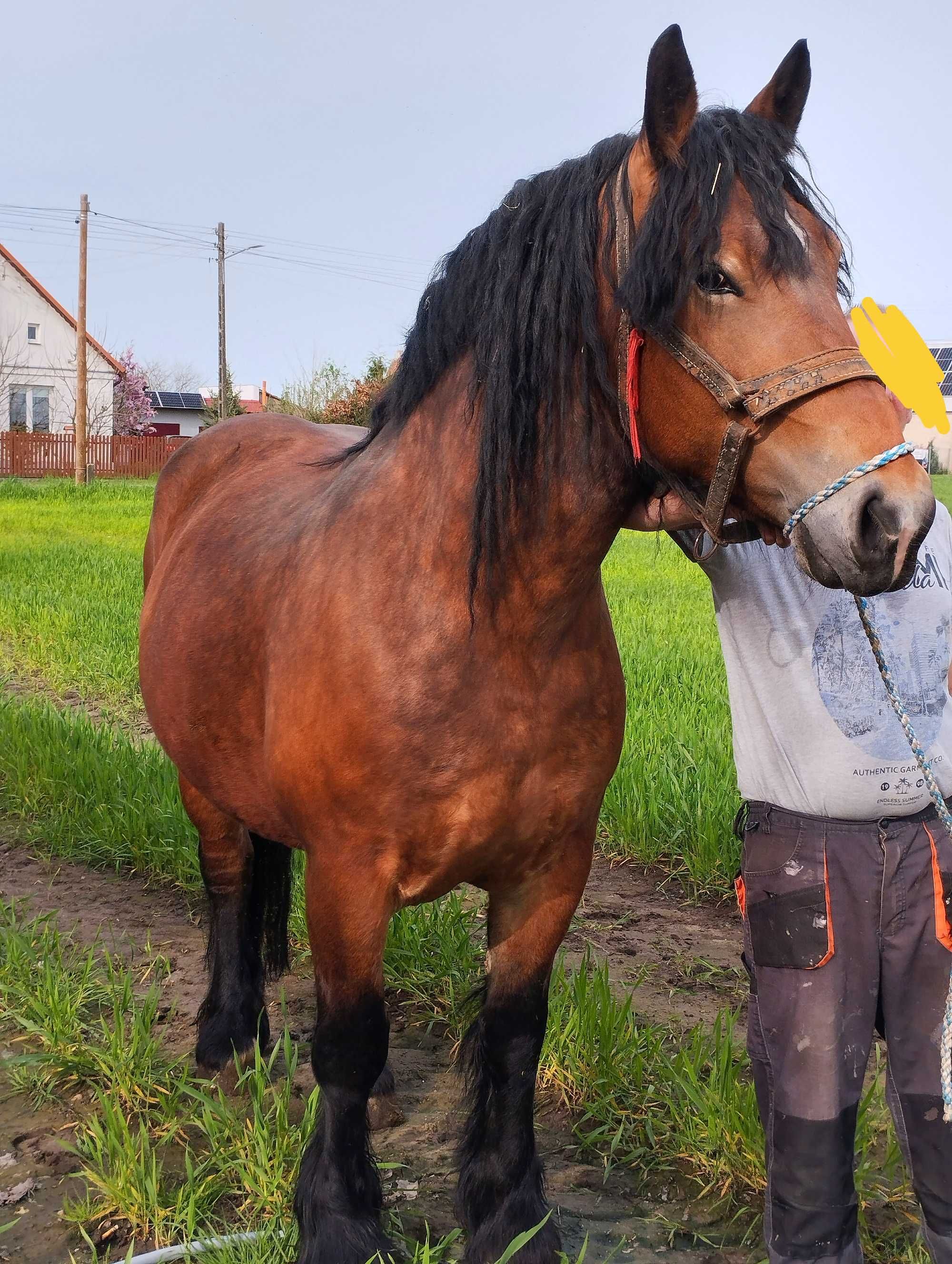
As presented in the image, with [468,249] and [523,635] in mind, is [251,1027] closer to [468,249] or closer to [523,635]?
[523,635]

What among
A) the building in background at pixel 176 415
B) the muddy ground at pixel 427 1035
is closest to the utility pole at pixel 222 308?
the building in background at pixel 176 415

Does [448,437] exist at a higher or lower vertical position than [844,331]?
lower

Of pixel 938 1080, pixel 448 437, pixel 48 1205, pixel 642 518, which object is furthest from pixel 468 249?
pixel 48 1205

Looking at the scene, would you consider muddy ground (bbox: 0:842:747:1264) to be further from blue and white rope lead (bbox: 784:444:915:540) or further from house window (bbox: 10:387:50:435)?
house window (bbox: 10:387:50:435)

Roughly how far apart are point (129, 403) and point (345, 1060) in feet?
152

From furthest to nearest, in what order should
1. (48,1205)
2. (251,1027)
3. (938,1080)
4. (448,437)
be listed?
(251,1027)
(48,1205)
(448,437)
(938,1080)

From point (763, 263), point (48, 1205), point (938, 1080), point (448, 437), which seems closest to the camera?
point (763, 263)

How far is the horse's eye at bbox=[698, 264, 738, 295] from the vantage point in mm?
1680

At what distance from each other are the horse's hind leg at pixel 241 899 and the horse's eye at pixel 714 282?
7.47ft

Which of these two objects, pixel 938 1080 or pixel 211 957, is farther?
pixel 211 957

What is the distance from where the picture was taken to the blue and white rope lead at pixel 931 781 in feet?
6.03

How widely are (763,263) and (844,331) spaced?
0.53 ft

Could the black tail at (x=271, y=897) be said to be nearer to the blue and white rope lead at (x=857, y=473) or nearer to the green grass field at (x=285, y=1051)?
the green grass field at (x=285, y=1051)

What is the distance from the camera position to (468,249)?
209 cm
